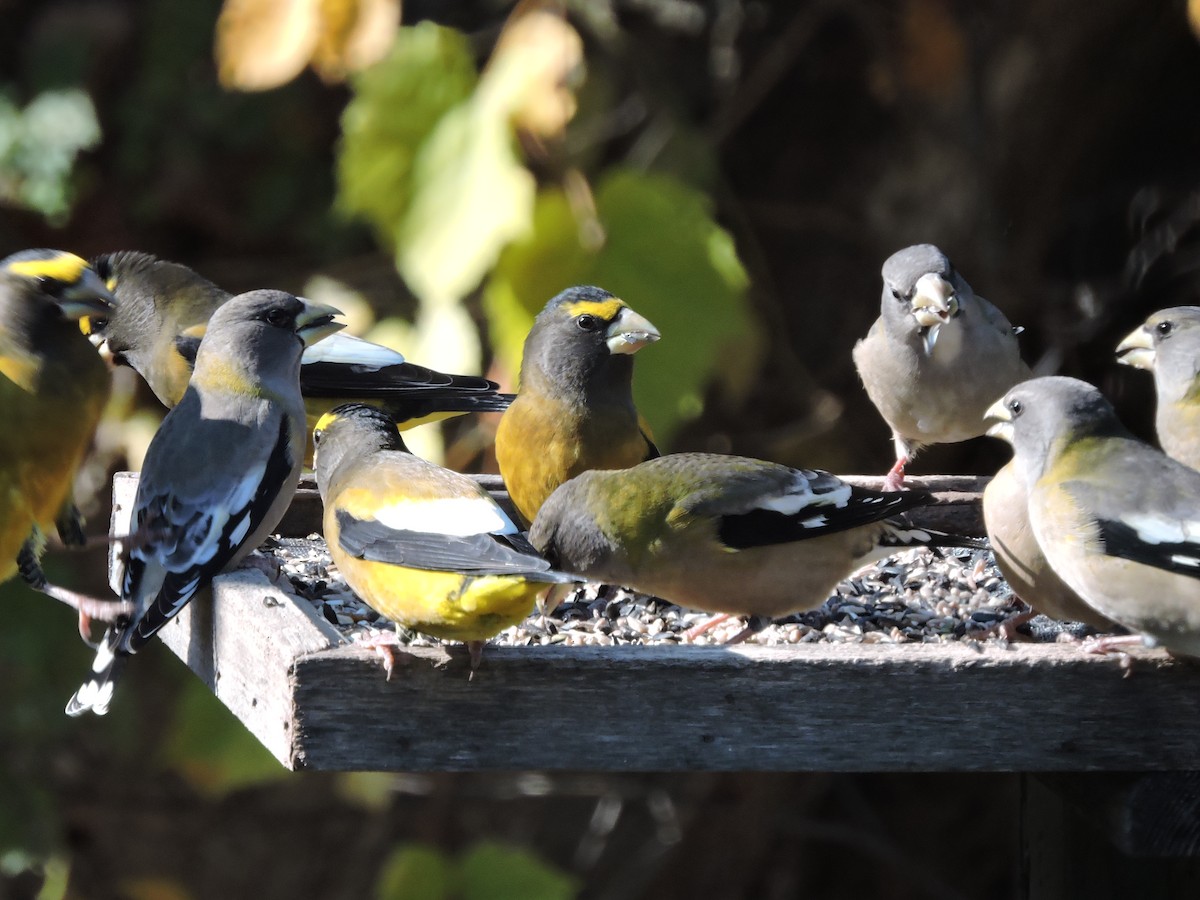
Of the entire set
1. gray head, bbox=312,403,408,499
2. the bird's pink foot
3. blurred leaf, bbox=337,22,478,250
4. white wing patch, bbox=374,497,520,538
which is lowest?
the bird's pink foot

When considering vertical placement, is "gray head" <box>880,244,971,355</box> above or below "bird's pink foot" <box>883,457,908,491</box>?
above

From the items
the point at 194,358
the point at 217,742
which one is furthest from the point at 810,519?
the point at 217,742

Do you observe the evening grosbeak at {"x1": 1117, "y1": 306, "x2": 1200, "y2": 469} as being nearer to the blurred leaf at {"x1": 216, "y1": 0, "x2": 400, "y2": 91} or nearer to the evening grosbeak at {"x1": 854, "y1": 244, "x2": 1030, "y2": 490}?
the evening grosbeak at {"x1": 854, "y1": 244, "x2": 1030, "y2": 490}

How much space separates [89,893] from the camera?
19.0ft

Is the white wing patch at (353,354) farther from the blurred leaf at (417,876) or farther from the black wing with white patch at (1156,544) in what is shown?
the black wing with white patch at (1156,544)

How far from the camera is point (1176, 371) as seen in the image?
10.3ft

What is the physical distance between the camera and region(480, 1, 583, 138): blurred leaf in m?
3.72

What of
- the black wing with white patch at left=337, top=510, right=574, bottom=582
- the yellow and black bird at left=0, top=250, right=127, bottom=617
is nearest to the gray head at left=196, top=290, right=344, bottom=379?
the yellow and black bird at left=0, top=250, right=127, bottom=617

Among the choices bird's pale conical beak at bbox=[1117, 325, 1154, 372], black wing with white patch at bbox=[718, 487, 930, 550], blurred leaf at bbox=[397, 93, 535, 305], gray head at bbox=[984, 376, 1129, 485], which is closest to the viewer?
gray head at bbox=[984, 376, 1129, 485]

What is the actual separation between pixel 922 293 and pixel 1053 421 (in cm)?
75

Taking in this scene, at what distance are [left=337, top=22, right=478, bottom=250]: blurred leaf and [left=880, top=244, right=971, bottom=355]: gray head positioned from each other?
3.85 ft

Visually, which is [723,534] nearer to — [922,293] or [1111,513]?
[1111,513]

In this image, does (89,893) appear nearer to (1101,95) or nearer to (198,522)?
(198,522)

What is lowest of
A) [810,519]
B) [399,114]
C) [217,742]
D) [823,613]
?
[217,742]
